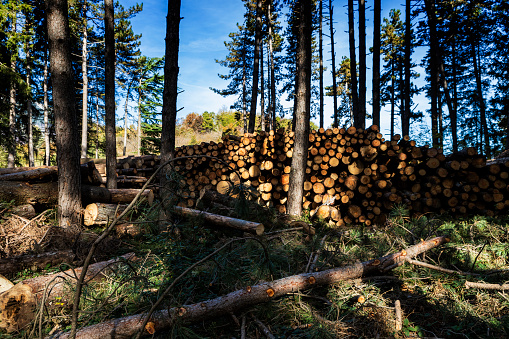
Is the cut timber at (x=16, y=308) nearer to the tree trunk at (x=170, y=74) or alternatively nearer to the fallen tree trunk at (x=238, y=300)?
the fallen tree trunk at (x=238, y=300)

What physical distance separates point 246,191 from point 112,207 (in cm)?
368

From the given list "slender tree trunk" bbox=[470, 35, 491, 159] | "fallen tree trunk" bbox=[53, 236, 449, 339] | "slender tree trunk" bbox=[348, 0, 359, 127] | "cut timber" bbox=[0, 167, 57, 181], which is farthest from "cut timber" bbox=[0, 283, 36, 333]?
"slender tree trunk" bbox=[470, 35, 491, 159]

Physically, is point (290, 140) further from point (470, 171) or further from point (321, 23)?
point (321, 23)

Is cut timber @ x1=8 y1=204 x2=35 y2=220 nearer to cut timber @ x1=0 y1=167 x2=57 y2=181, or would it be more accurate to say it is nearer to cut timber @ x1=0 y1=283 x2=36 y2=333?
cut timber @ x1=0 y1=167 x2=57 y2=181

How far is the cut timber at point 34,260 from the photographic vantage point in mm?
3219

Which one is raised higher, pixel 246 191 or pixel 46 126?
pixel 46 126

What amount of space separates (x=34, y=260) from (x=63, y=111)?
261cm

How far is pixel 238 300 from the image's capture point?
2178 millimetres

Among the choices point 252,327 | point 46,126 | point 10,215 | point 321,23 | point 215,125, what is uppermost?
point 321,23

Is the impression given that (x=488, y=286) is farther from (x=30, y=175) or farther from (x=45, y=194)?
(x=30, y=175)

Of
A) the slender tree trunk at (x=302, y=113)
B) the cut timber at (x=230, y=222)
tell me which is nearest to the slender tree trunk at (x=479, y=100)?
the slender tree trunk at (x=302, y=113)

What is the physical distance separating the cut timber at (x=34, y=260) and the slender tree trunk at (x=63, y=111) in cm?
110

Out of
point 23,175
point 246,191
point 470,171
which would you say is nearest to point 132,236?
point 23,175

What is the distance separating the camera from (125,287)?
2590 millimetres
